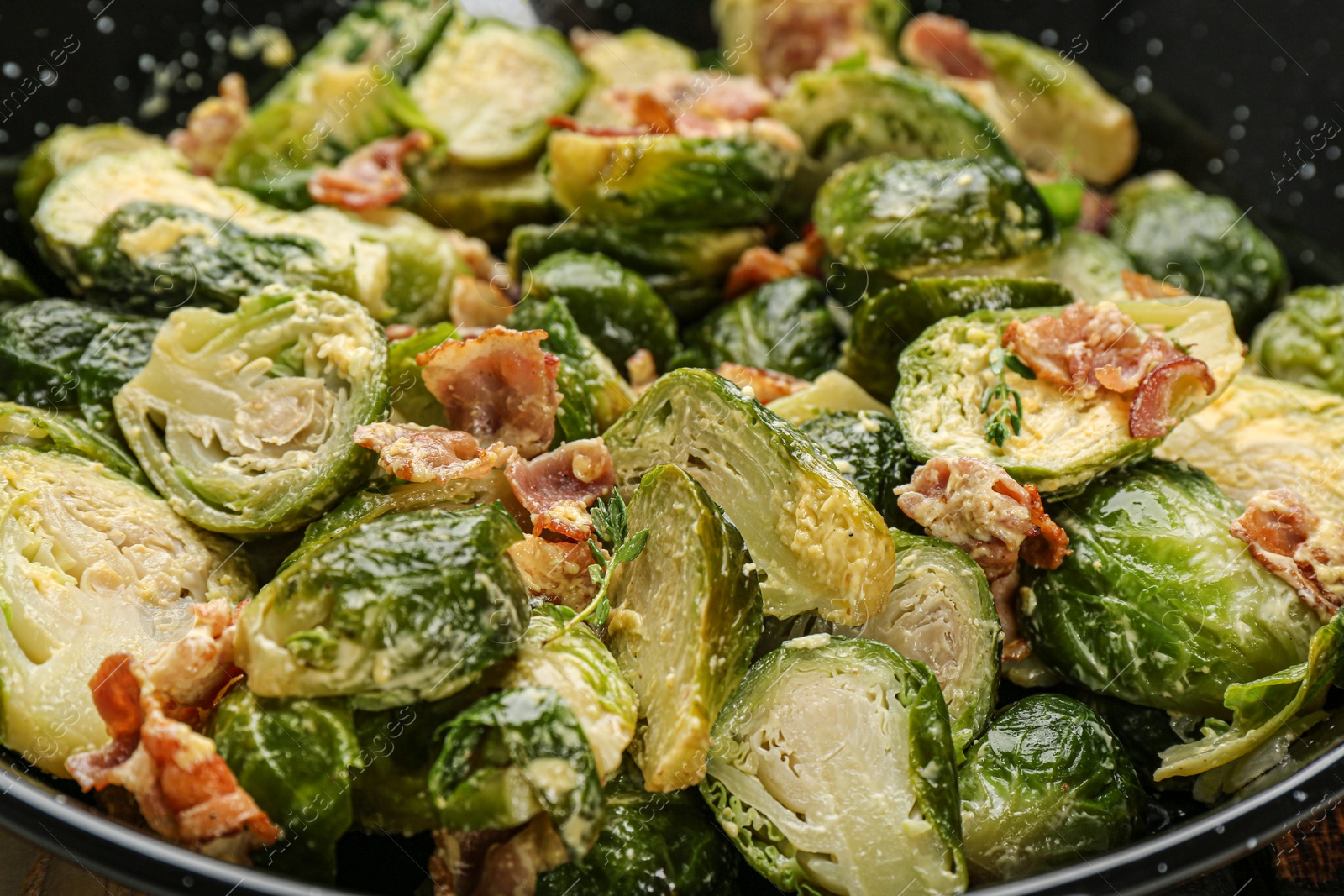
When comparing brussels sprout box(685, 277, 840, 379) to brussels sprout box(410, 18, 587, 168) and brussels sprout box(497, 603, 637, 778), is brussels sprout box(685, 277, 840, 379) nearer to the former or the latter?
brussels sprout box(410, 18, 587, 168)

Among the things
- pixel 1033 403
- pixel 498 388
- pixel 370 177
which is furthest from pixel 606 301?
pixel 1033 403

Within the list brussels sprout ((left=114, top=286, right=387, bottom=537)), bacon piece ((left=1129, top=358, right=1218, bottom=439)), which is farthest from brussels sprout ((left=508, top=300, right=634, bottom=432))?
bacon piece ((left=1129, top=358, right=1218, bottom=439))

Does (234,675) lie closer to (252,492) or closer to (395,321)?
(252,492)

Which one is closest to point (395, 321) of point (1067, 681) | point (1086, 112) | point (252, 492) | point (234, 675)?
point (252, 492)

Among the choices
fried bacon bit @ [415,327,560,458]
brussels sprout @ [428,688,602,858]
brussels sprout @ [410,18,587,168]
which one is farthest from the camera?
brussels sprout @ [410,18,587,168]

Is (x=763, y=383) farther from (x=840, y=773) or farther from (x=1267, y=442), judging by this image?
(x=1267, y=442)

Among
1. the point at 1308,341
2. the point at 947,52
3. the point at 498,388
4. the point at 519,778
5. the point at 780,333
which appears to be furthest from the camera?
the point at 947,52

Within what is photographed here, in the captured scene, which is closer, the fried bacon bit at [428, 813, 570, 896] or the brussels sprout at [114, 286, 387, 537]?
the fried bacon bit at [428, 813, 570, 896]
